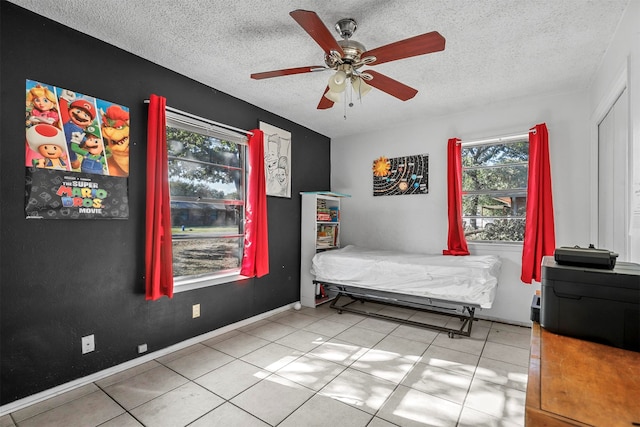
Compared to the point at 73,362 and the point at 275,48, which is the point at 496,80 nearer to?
the point at 275,48

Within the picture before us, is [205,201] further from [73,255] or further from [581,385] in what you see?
[581,385]

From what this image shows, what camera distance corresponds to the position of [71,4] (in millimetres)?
1913

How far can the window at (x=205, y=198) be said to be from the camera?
288 cm

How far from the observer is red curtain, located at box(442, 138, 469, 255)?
3.62 m

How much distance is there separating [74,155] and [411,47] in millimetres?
2384

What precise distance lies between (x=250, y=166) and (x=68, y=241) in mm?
1775

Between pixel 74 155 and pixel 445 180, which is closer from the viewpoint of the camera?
pixel 74 155

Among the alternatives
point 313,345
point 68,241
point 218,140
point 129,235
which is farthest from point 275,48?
point 313,345

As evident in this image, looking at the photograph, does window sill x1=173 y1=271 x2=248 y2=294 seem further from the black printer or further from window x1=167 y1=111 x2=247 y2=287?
the black printer

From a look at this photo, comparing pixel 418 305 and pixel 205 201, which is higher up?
pixel 205 201

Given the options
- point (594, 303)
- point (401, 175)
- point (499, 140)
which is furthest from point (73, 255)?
point (499, 140)

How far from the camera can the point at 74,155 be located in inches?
83.6

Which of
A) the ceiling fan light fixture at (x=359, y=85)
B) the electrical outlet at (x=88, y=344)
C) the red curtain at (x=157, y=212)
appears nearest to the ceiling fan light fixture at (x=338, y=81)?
the ceiling fan light fixture at (x=359, y=85)

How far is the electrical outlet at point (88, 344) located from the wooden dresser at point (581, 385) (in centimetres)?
270
